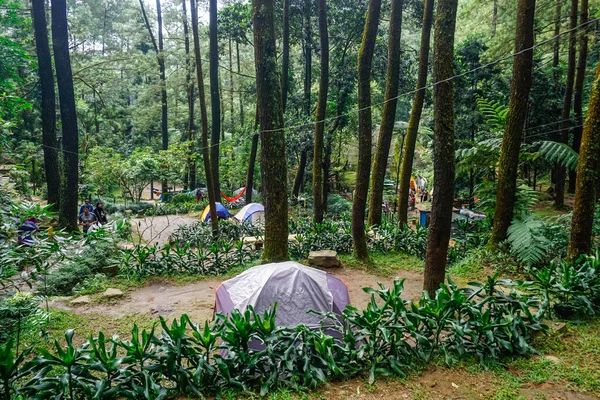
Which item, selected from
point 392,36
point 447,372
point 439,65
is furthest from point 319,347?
point 392,36

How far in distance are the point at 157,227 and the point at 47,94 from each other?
6.16 meters

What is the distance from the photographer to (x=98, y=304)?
6.93m

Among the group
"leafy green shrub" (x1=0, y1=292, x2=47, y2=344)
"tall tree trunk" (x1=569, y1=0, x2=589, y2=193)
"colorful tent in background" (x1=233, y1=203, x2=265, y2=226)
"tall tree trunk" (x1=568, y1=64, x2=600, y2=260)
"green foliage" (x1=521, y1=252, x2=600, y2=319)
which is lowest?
"colorful tent in background" (x1=233, y1=203, x2=265, y2=226)

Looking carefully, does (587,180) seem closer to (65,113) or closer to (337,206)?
(65,113)

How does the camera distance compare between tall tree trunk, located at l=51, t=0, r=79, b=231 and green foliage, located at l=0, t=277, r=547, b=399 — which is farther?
tall tree trunk, located at l=51, t=0, r=79, b=231

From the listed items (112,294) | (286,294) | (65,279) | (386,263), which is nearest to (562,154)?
(386,263)

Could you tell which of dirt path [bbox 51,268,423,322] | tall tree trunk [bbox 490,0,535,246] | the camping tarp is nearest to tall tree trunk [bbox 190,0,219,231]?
dirt path [bbox 51,268,423,322]

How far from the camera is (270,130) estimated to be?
7078mm

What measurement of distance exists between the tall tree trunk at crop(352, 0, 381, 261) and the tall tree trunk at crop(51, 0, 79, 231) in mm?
7981

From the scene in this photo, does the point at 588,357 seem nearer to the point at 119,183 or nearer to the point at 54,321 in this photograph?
the point at 54,321

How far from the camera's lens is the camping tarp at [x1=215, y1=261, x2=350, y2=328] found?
511 centimetres

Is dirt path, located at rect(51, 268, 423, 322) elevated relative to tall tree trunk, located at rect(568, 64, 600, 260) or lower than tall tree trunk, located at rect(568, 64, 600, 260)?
lower

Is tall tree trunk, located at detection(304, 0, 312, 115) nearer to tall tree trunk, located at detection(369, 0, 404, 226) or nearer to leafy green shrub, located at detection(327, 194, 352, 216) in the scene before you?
leafy green shrub, located at detection(327, 194, 352, 216)

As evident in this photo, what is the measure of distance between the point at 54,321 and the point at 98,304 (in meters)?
1.13
